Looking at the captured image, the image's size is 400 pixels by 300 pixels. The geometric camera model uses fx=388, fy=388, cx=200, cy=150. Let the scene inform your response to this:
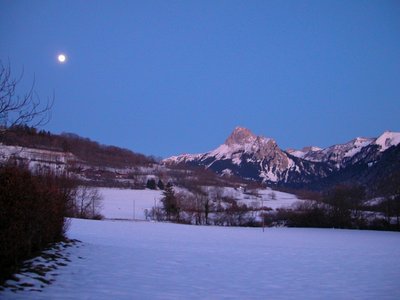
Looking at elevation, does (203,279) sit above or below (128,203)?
below

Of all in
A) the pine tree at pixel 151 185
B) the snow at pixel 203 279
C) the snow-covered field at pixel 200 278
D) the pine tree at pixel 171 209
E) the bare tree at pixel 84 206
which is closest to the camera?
the snow-covered field at pixel 200 278

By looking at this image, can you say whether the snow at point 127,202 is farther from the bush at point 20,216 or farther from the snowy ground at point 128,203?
the bush at point 20,216

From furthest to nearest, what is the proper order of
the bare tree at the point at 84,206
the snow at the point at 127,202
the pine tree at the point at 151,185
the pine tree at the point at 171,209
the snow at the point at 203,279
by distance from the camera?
1. the pine tree at the point at 151,185
2. the snow at the point at 127,202
3. the pine tree at the point at 171,209
4. the bare tree at the point at 84,206
5. the snow at the point at 203,279

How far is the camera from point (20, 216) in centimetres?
1038

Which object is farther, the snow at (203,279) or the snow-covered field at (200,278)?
the snow at (203,279)

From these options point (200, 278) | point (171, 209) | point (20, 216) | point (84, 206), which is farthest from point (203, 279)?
point (171, 209)

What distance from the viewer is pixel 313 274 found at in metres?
15.7

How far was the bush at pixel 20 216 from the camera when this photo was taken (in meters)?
9.59

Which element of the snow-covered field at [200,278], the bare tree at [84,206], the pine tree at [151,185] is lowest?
the snow-covered field at [200,278]

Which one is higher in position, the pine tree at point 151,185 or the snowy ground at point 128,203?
the pine tree at point 151,185

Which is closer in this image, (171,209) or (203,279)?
(203,279)

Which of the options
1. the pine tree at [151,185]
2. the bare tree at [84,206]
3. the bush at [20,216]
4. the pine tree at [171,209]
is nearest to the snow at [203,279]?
the bush at [20,216]

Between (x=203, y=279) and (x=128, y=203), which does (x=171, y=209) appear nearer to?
(x=128, y=203)

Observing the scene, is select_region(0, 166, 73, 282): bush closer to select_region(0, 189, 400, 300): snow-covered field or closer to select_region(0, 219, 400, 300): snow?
select_region(0, 189, 400, 300): snow-covered field
